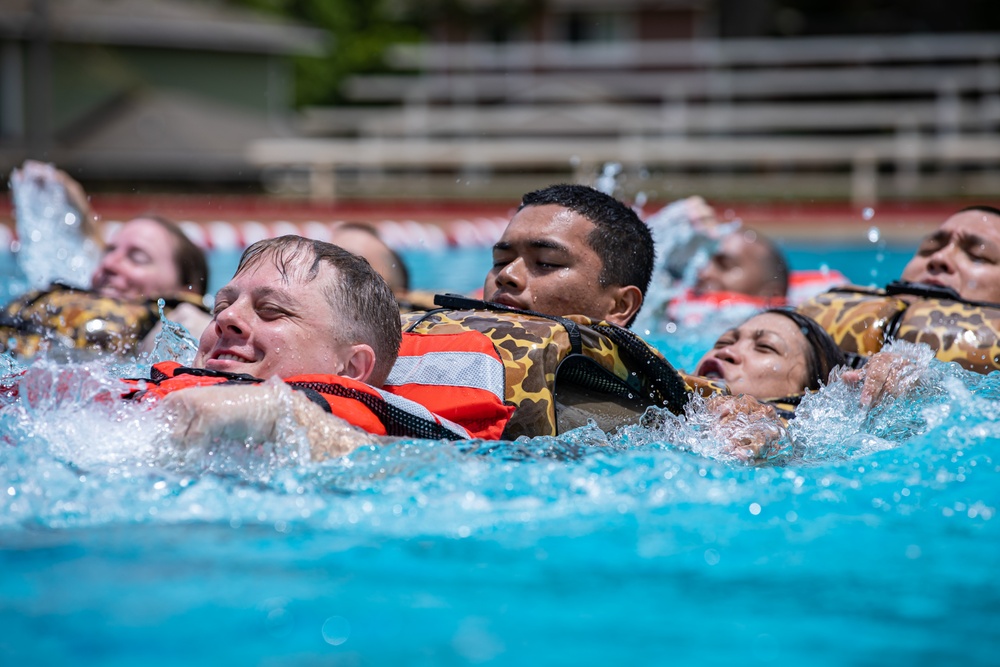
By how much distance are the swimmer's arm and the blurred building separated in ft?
60.9

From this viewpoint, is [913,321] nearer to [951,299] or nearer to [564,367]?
[951,299]

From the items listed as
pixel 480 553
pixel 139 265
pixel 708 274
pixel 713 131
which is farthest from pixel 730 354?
pixel 713 131

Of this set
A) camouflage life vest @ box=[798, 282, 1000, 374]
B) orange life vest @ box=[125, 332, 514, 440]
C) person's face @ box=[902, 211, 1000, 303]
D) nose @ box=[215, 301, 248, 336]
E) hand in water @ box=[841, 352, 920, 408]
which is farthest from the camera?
person's face @ box=[902, 211, 1000, 303]

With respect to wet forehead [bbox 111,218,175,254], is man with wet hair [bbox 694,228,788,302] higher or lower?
lower

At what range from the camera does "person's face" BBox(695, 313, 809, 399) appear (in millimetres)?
4219

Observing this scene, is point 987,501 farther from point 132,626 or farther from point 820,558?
point 132,626

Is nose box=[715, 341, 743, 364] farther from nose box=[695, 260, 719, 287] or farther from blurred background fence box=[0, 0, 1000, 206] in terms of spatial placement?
blurred background fence box=[0, 0, 1000, 206]

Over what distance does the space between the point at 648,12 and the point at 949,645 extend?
26779mm

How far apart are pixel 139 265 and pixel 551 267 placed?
2.74m

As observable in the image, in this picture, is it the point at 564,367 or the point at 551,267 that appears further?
the point at 551,267

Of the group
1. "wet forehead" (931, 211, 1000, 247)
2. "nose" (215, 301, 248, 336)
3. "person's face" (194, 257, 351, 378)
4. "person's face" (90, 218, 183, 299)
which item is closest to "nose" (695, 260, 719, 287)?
"wet forehead" (931, 211, 1000, 247)

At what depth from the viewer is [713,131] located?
19.1m

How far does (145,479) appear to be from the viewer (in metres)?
2.81

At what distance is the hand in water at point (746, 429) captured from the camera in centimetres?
339
